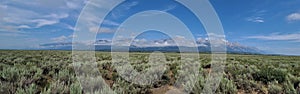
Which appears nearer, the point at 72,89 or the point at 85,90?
the point at 72,89

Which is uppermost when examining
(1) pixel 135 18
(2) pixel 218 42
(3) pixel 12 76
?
(1) pixel 135 18

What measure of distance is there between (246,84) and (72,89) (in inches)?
212

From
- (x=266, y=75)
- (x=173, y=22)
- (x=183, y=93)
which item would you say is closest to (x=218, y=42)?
(x=173, y=22)

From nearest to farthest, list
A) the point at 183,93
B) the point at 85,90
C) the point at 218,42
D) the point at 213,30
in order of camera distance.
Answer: the point at 85,90 → the point at 183,93 → the point at 213,30 → the point at 218,42

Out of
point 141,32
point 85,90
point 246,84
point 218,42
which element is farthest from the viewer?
point 218,42

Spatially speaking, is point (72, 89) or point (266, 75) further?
point (266, 75)

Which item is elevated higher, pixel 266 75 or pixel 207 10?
pixel 207 10

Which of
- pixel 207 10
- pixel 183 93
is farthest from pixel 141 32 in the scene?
pixel 183 93

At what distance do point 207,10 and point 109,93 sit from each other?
19.2ft

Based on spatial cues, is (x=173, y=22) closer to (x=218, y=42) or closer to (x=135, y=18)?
(x=135, y=18)

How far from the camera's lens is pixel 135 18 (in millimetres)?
11305

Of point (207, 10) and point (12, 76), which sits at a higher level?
point (207, 10)

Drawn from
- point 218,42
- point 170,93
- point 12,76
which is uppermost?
point 218,42

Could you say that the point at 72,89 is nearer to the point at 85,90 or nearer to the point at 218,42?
the point at 85,90
